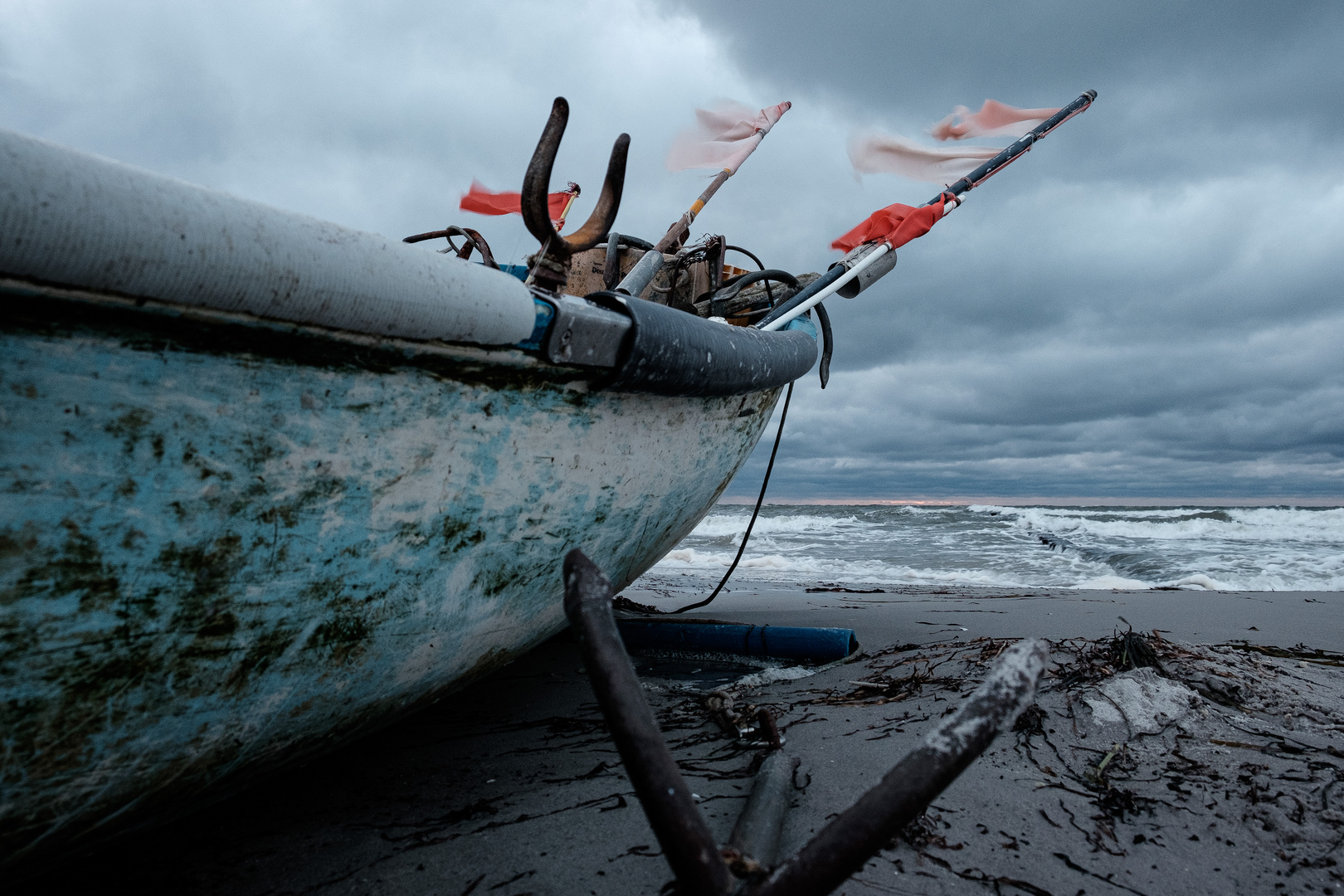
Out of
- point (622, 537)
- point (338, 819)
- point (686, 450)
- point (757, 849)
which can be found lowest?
point (338, 819)

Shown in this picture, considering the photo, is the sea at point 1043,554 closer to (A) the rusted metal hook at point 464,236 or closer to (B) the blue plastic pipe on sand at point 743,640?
(B) the blue plastic pipe on sand at point 743,640

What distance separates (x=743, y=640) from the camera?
2.98m

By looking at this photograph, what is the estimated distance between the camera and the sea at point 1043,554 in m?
7.42

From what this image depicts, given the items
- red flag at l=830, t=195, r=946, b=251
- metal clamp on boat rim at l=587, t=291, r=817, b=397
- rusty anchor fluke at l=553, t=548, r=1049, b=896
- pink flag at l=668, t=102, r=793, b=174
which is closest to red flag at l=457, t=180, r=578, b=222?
pink flag at l=668, t=102, r=793, b=174

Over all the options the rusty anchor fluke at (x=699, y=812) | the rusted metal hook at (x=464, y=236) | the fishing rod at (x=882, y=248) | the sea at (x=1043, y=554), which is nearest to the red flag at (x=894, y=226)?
the fishing rod at (x=882, y=248)

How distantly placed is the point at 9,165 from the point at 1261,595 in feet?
24.5

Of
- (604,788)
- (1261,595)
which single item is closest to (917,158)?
(604,788)

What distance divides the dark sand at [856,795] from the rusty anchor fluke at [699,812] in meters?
0.57

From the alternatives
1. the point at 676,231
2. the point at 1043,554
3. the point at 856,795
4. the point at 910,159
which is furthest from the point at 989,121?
the point at 1043,554

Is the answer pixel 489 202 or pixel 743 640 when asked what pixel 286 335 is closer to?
pixel 743 640

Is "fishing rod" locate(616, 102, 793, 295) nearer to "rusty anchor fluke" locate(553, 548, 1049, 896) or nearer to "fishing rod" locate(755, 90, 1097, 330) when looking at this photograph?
"fishing rod" locate(755, 90, 1097, 330)

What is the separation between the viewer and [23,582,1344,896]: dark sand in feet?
4.27

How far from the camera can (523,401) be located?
152 centimetres

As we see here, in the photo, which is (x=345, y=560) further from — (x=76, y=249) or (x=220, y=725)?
(x=76, y=249)
